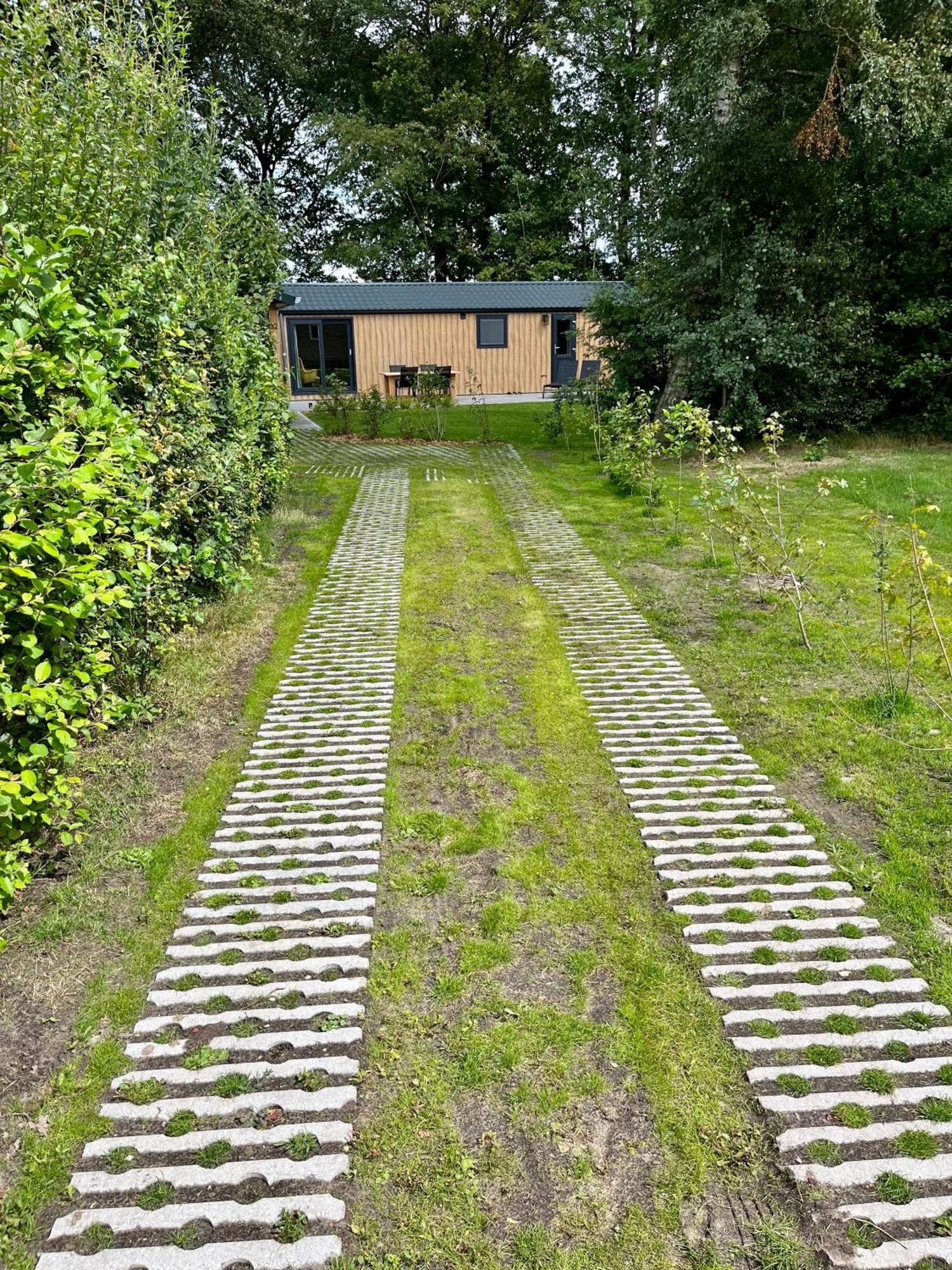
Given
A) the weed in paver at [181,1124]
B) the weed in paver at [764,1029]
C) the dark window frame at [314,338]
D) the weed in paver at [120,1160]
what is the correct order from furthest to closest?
the dark window frame at [314,338] → the weed in paver at [764,1029] → the weed in paver at [181,1124] → the weed in paver at [120,1160]

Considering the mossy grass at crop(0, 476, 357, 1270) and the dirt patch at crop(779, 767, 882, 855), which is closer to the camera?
the mossy grass at crop(0, 476, 357, 1270)

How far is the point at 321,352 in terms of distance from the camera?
80.0ft

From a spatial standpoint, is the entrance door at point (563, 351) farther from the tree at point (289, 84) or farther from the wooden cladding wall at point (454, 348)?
the tree at point (289, 84)

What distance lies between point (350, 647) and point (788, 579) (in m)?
4.01

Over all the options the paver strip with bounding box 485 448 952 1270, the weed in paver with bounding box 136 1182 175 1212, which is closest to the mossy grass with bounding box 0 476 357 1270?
the weed in paver with bounding box 136 1182 175 1212

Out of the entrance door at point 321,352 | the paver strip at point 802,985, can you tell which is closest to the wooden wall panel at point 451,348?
the entrance door at point 321,352

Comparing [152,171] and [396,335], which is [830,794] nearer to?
[152,171]

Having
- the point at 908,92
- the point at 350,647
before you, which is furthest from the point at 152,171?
the point at 908,92

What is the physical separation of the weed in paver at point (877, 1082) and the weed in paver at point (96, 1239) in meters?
2.39

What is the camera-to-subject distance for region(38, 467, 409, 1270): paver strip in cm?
233

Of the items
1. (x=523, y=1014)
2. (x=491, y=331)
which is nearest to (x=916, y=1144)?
(x=523, y=1014)

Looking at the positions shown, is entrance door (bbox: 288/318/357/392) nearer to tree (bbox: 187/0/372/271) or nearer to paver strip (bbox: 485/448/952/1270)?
tree (bbox: 187/0/372/271)

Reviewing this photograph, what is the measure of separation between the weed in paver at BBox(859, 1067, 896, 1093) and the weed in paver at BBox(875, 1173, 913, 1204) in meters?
0.31

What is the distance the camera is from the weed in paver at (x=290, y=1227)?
2303 millimetres
